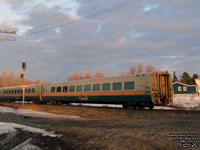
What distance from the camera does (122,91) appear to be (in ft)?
63.9

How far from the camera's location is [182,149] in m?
5.50

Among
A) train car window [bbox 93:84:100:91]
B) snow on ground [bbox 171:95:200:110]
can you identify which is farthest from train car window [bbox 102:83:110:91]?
snow on ground [bbox 171:95:200:110]

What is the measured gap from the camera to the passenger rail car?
17516mm

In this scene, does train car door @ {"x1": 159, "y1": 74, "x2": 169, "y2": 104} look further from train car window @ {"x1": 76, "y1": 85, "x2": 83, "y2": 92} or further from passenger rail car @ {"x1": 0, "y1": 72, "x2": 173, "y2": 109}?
train car window @ {"x1": 76, "y1": 85, "x2": 83, "y2": 92}

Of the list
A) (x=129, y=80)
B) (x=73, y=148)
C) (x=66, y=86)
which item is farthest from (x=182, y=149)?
(x=66, y=86)

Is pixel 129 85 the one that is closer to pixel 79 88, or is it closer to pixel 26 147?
pixel 79 88

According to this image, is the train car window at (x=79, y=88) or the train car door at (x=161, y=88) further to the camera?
the train car window at (x=79, y=88)

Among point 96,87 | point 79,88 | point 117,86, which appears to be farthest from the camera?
point 79,88

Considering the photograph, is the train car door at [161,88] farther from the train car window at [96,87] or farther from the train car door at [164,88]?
the train car window at [96,87]

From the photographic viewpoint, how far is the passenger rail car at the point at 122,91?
17.5 meters

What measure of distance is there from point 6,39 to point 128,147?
30.5 m

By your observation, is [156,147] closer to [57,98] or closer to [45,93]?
[57,98]


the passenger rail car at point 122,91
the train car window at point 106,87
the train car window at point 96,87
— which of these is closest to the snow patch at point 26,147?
the passenger rail car at point 122,91

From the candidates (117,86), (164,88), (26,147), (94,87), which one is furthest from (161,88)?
(26,147)
